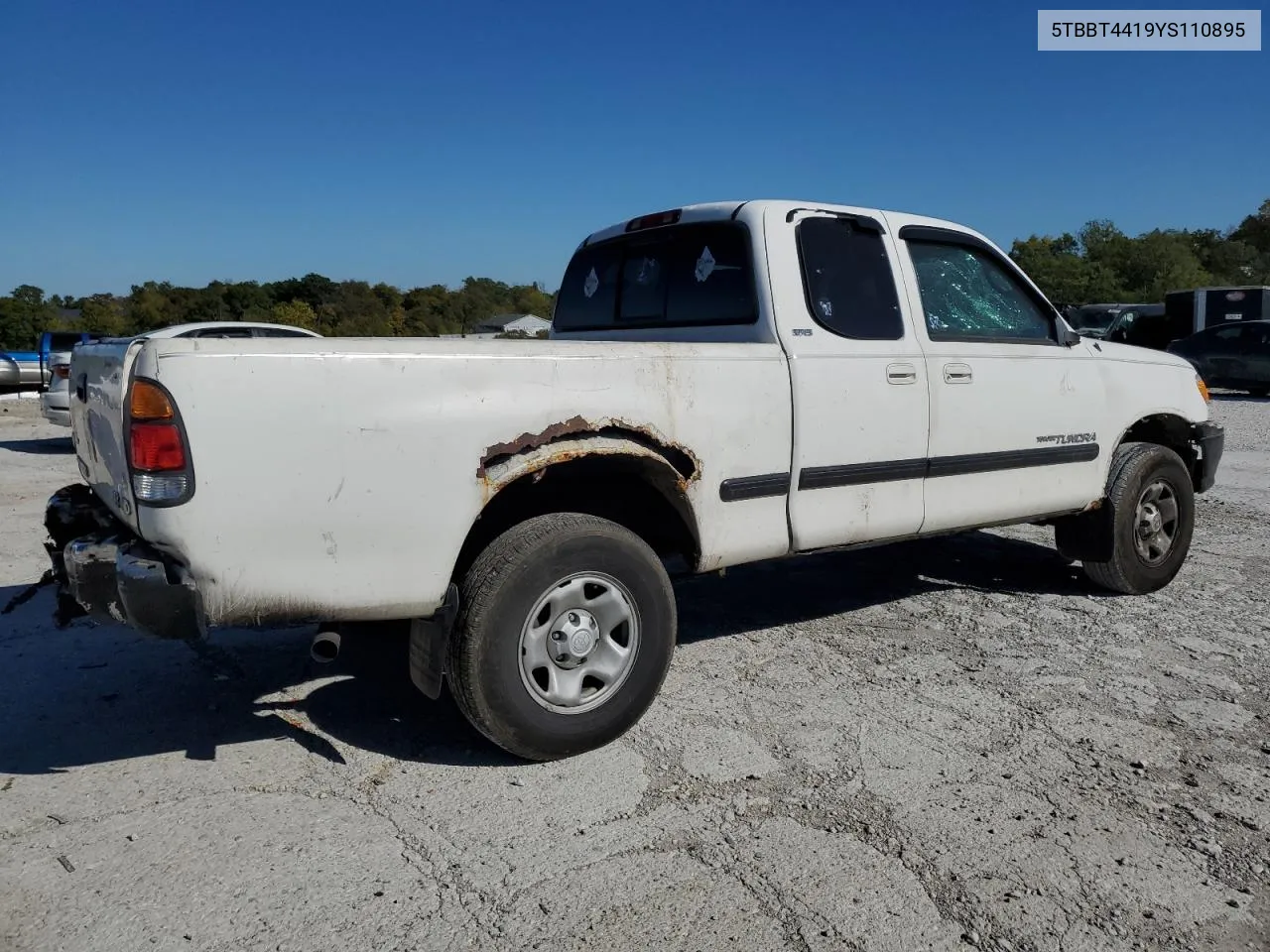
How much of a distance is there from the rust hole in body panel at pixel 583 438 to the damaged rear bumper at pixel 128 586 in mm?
935

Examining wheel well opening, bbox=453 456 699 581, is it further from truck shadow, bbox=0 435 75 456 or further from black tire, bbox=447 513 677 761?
truck shadow, bbox=0 435 75 456

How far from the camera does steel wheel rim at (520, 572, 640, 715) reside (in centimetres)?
343

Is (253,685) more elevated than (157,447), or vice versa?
(157,447)

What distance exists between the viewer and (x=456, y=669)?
3.30m

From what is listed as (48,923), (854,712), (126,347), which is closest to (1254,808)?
(854,712)

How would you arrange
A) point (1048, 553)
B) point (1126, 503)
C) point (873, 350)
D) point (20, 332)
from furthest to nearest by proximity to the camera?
point (20, 332), point (1048, 553), point (1126, 503), point (873, 350)

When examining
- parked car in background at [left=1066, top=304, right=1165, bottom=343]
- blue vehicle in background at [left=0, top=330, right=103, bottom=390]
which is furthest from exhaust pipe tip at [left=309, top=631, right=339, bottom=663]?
parked car in background at [left=1066, top=304, right=1165, bottom=343]

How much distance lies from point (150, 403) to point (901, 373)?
292cm

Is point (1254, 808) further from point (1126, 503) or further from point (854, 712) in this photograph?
point (1126, 503)

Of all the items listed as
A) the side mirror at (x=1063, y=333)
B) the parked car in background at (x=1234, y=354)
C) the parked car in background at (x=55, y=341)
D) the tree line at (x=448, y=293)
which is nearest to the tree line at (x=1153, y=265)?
the tree line at (x=448, y=293)

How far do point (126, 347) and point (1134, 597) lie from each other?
503 cm

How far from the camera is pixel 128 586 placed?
9.53 feet

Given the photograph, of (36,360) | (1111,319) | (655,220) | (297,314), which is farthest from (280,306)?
(655,220)

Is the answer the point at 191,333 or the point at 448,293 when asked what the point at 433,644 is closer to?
the point at 191,333
